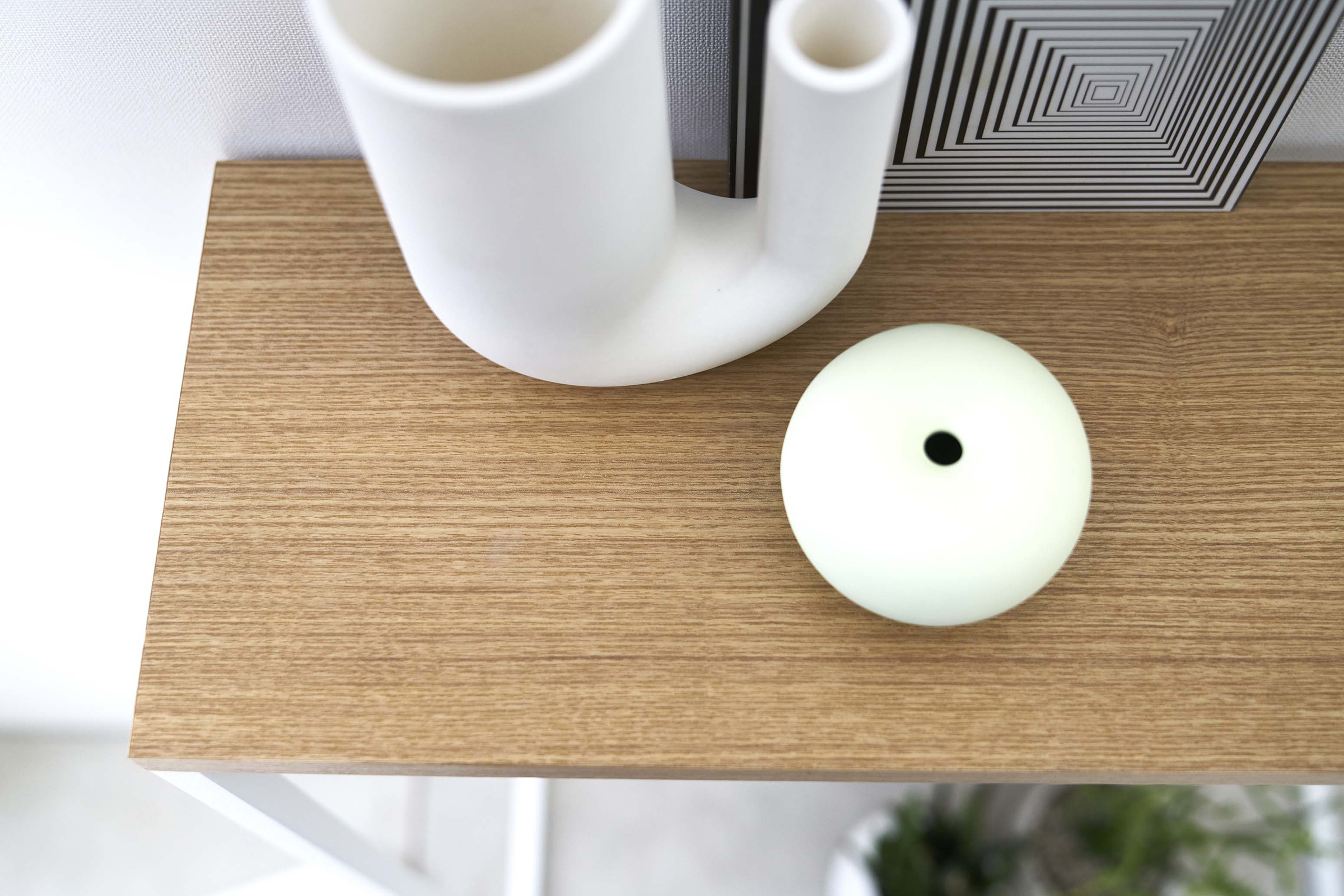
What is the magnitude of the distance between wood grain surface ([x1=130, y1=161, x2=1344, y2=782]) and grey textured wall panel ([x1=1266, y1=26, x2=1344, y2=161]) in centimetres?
2

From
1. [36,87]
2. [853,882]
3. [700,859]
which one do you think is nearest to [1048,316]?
[36,87]

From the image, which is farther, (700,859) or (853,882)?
(700,859)

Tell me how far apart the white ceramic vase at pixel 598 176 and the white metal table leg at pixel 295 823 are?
25 cm

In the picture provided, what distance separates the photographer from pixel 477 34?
0.38 metres

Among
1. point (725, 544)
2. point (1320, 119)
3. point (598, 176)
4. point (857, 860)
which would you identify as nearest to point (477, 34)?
point (598, 176)

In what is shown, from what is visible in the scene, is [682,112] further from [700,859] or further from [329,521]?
[700,859]

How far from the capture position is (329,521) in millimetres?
434

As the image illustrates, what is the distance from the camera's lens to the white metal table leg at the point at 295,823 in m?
0.47

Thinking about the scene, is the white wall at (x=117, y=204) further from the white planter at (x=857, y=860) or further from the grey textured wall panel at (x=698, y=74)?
the white planter at (x=857, y=860)

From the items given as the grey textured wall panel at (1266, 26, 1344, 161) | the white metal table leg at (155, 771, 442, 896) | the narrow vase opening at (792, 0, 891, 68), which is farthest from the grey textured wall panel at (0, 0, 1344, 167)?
the white metal table leg at (155, 771, 442, 896)

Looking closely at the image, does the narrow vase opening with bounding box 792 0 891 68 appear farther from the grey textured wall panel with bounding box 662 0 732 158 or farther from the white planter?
the white planter

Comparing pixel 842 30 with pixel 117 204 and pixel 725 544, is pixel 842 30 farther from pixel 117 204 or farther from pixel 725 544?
pixel 117 204

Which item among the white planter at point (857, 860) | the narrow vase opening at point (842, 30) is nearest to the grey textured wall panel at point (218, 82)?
the narrow vase opening at point (842, 30)

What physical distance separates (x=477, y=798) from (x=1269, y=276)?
882 mm
